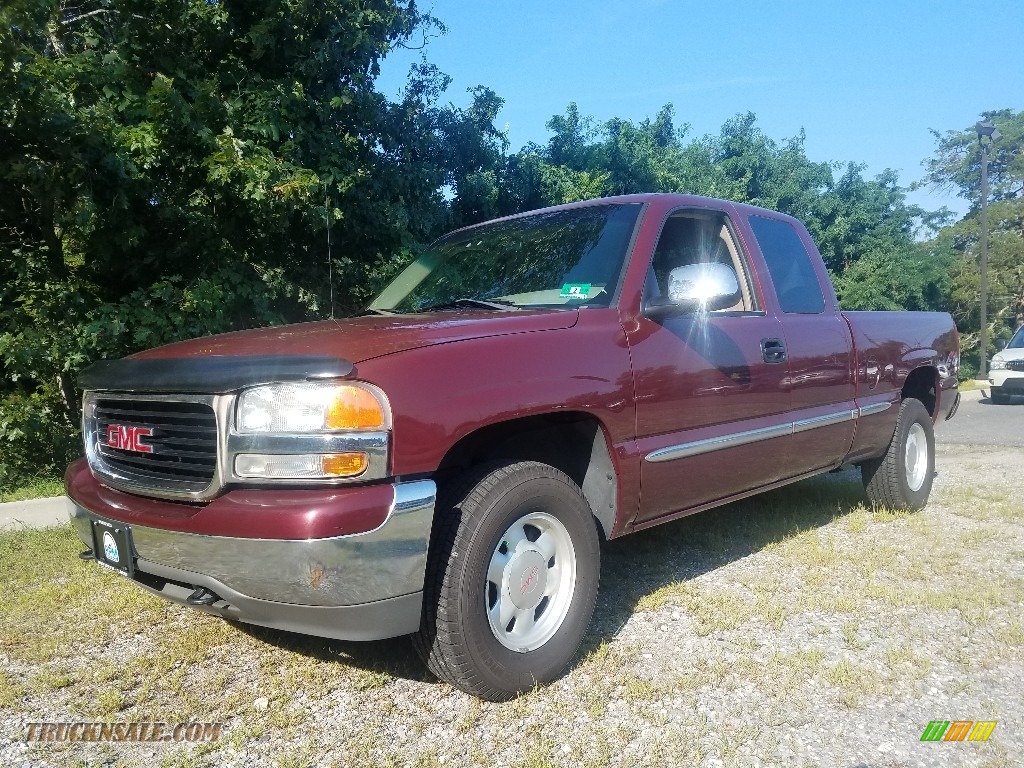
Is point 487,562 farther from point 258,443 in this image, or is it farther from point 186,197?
point 186,197

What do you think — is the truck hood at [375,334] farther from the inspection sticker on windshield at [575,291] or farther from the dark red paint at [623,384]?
the inspection sticker on windshield at [575,291]

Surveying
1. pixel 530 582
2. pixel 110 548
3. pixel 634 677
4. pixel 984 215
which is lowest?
pixel 634 677

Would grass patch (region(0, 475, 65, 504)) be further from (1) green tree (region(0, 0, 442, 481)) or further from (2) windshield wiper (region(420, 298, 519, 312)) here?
(2) windshield wiper (region(420, 298, 519, 312))

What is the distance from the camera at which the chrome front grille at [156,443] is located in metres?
2.49

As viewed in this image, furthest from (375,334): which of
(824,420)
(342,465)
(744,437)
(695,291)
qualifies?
(824,420)

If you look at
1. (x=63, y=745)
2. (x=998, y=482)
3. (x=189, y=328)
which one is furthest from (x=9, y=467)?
(x=998, y=482)

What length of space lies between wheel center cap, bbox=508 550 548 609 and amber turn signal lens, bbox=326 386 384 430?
82 centimetres

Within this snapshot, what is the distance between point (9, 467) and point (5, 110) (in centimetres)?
307

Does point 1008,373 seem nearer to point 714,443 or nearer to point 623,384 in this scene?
point 714,443

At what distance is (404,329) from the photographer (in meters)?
2.80

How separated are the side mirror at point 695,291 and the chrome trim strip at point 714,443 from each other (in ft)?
1.97

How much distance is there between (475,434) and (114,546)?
4.38 feet

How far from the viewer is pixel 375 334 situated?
274 centimetres

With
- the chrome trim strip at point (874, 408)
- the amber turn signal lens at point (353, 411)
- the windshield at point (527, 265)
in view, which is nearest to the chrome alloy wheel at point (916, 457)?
the chrome trim strip at point (874, 408)
